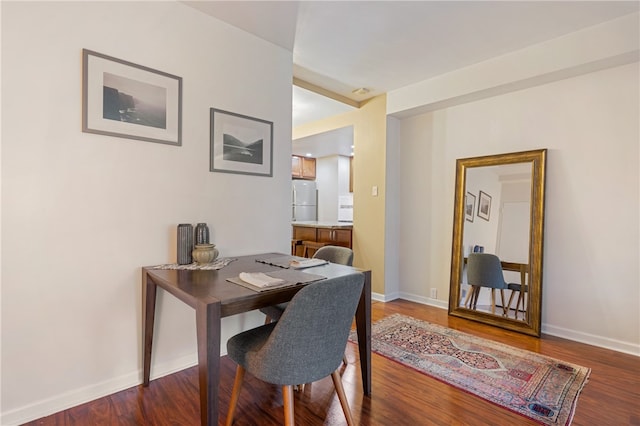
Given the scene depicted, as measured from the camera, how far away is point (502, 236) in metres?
2.99

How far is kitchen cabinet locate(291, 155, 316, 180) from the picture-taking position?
6.52 m

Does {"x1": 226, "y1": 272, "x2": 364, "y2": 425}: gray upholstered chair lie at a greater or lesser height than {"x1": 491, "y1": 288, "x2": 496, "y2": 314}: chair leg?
greater

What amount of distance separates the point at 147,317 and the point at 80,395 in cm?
50

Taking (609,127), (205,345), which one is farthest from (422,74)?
(205,345)

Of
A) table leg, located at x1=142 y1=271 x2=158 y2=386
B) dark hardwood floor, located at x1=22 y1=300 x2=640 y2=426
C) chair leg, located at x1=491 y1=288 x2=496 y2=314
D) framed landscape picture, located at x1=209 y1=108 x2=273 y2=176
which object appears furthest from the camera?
chair leg, located at x1=491 y1=288 x2=496 y2=314

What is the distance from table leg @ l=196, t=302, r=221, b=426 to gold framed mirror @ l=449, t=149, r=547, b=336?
267 centimetres

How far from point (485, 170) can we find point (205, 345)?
2.96m

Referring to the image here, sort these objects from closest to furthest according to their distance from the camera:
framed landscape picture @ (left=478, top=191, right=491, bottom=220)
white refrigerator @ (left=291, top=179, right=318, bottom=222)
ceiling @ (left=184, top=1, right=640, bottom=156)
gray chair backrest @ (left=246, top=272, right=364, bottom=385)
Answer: gray chair backrest @ (left=246, top=272, right=364, bottom=385) → ceiling @ (left=184, top=1, right=640, bottom=156) → framed landscape picture @ (left=478, top=191, right=491, bottom=220) → white refrigerator @ (left=291, top=179, right=318, bottom=222)

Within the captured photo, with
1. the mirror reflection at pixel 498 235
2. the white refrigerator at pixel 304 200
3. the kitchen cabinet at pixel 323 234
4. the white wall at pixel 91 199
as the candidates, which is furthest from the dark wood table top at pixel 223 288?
the white refrigerator at pixel 304 200

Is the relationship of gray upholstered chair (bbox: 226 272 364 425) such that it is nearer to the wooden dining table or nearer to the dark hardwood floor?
the wooden dining table

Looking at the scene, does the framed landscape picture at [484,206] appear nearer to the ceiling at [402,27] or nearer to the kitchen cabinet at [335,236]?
the ceiling at [402,27]

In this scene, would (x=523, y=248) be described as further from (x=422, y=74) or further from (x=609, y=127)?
(x=422, y=74)

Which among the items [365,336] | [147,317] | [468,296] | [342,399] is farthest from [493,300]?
[147,317]

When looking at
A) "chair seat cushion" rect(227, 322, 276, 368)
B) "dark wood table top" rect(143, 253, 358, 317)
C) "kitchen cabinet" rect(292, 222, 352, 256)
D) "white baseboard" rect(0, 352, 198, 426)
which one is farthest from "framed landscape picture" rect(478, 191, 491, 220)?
"white baseboard" rect(0, 352, 198, 426)
